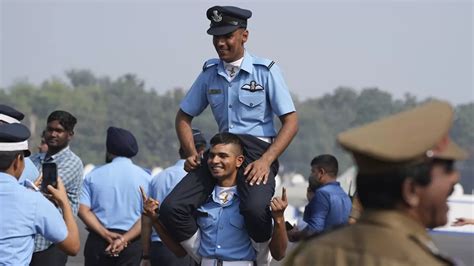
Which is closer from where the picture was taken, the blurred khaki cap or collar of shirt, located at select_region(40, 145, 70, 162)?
the blurred khaki cap

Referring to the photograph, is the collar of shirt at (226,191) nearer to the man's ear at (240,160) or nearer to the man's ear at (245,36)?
the man's ear at (240,160)

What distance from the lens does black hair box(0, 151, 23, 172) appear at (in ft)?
21.2

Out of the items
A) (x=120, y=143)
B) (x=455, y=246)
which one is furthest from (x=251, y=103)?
(x=455, y=246)

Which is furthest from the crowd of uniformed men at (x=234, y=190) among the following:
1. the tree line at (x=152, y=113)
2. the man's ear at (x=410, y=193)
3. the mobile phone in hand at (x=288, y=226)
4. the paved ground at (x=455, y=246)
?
the tree line at (x=152, y=113)

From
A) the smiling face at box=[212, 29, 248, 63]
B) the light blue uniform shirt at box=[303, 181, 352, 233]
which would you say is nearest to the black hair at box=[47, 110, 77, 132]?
the light blue uniform shirt at box=[303, 181, 352, 233]

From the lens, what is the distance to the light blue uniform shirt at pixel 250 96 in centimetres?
734

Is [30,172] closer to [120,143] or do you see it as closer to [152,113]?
[120,143]

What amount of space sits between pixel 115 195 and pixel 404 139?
6.86 m

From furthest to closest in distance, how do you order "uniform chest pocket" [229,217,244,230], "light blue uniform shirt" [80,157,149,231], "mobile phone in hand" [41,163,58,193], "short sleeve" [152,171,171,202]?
1. "light blue uniform shirt" [80,157,149,231]
2. "short sleeve" [152,171,171,202]
3. "uniform chest pocket" [229,217,244,230]
4. "mobile phone in hand" [41,163,58,193]

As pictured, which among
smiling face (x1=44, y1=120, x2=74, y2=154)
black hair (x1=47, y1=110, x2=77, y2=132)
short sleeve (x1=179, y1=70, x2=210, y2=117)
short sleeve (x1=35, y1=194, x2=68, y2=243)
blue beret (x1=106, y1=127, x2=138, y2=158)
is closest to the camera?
short sleeve (x1=35, y1=194, x2=68, y2=243)

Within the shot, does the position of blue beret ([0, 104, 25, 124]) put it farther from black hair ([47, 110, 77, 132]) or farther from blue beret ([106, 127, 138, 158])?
blue beret ([106, 127, 138, 158])

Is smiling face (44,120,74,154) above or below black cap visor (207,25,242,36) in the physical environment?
below

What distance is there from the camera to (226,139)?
7.29 metres

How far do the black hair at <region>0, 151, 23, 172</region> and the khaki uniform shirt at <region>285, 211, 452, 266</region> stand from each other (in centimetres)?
329
